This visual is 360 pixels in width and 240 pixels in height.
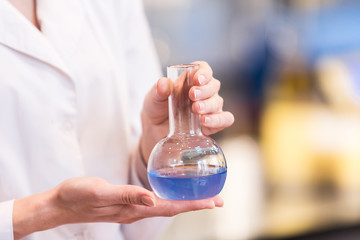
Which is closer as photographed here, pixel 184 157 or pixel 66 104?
pixel 184 157

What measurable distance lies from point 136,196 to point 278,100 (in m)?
1.80

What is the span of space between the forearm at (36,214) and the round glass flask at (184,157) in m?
0.17

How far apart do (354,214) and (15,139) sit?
83.4 inches

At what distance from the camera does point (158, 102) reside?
0.94 metres

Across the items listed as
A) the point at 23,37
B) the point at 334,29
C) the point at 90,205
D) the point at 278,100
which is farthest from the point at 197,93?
the point at 334,29

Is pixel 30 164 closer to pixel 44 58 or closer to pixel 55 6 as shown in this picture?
pixel 44 58

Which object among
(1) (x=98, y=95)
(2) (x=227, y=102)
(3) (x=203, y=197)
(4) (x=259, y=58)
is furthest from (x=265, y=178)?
(3) (x=203, y=197)

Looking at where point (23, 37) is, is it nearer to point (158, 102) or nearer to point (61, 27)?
point (61, 27)

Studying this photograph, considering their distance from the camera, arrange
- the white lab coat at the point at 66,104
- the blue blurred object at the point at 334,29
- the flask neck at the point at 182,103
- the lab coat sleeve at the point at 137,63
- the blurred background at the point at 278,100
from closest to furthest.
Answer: the flask neck at the point at 182,103 < the white lab coat at the point at 66,104 < the lab coat sleeve at the point at 137,63 < the blurred background at the point at 278,100 < the blue blurred object at the point at 334,29

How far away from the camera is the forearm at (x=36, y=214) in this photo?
2.80ft

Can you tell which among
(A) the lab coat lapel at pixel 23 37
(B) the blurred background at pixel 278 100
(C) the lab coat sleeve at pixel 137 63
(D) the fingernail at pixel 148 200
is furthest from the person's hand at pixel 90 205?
(B) the blurred background at pixel 278 100

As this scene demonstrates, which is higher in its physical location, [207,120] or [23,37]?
[23,37]

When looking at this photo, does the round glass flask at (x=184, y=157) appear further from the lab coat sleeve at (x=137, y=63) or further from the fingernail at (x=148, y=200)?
the lab coat sleeve at (x=137, y=63)

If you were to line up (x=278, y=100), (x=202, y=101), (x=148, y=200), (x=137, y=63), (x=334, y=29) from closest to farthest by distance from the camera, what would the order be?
(x=148, y=200)
(x=202, y=101)
(x=137, y=63)
(x=278, y=100)
(x=334, y=29)
